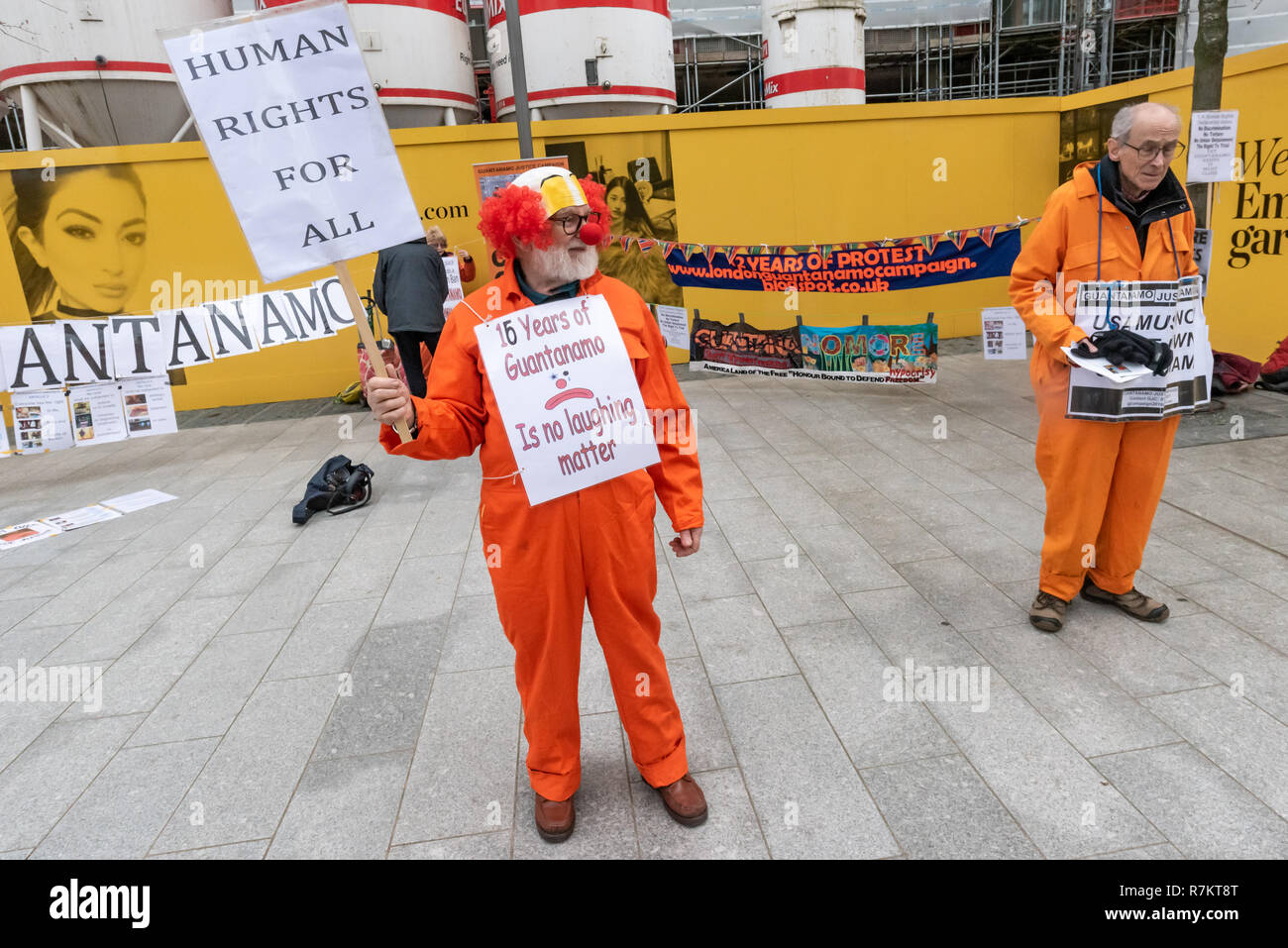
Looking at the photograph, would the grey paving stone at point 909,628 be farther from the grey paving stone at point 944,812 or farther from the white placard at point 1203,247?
the white placard at point 1203,247

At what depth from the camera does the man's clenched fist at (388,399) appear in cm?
231

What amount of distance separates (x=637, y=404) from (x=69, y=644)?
3.66 m

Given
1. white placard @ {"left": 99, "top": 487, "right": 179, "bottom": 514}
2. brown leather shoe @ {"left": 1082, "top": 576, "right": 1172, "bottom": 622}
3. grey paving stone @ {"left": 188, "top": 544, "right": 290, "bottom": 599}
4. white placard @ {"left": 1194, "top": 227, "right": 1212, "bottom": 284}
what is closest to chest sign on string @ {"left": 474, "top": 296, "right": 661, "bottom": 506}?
brown leather shoe @ {"left": 1082, "top": 576, "right": 1172, "bottom": 622}

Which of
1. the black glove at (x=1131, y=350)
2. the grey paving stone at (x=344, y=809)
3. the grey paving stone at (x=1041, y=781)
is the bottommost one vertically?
the grey paving stone at (x=1041, y=781)

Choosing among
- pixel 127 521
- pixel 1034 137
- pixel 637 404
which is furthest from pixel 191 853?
pixel 1034 137

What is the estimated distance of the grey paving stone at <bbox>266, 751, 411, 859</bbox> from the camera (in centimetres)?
278

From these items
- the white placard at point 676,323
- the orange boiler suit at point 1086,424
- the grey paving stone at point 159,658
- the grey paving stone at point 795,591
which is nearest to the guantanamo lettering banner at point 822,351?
the white placard at point 676,323

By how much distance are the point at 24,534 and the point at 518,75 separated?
224 inches

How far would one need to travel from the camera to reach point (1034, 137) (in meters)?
11.1

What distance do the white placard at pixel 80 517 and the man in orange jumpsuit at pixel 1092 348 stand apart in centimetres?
659

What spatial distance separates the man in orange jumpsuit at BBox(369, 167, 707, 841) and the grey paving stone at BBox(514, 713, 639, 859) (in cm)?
6

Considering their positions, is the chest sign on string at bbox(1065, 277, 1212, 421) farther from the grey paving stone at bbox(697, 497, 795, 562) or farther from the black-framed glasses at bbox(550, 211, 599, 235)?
the black-framed glasses at bbox(550, 211, 599, 235)

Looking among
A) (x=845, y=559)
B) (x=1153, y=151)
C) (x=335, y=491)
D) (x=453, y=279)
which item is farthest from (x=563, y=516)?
(x=453, y=279)

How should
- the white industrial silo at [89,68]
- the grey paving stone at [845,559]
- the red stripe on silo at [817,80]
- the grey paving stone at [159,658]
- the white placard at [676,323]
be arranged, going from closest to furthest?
the grey paving stone at [159,658]
the grey paving stone at [845,559]
the white industrial silo at [89,68]
the white placard at [676,323]
the red stripe on silo at [817,80]
